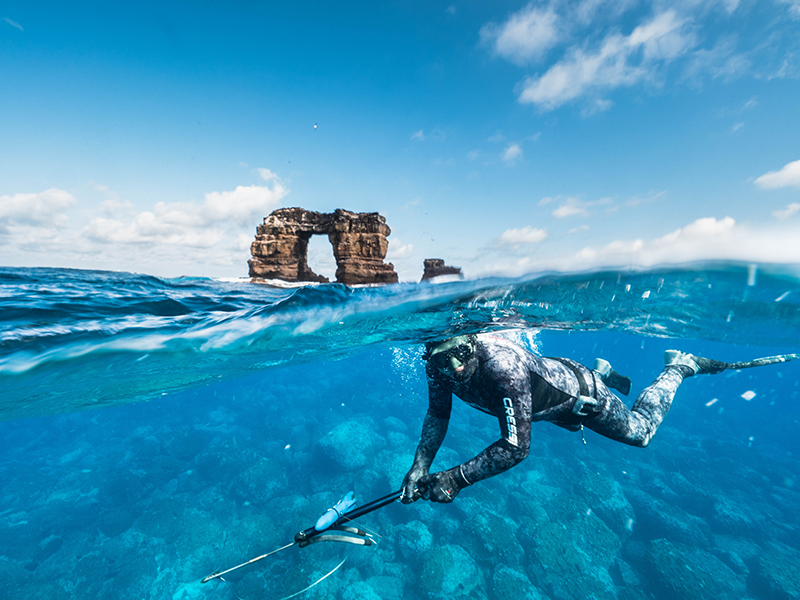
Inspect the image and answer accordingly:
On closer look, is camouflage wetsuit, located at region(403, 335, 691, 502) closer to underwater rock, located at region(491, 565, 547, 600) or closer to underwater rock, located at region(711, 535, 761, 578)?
underwater rock, located at region(491, 565, 547, 600)

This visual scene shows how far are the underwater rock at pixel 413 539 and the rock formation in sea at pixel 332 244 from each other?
20.8 meters

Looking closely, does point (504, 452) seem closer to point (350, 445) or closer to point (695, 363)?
point (695, 363)

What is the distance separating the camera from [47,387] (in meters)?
7.93

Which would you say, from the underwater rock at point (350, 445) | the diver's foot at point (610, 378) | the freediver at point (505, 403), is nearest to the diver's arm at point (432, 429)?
the freediver at point (505, 403)

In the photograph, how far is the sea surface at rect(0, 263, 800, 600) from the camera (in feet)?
22.1

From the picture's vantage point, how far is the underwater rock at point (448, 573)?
7.96m

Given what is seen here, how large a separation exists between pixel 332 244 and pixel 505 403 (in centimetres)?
2853

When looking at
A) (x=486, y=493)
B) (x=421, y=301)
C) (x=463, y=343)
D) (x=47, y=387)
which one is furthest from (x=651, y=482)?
(x=47, y=387)

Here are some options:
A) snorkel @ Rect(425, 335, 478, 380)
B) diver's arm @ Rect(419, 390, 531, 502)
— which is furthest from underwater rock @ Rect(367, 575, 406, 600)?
snorkel @ Rect(425, 335, 478, 380)

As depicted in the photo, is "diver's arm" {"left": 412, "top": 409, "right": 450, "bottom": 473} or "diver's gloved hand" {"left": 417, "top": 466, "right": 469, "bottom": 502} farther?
"diver's arm" {"left": 412, "top": 409, "right": 450, "bottom": 473}

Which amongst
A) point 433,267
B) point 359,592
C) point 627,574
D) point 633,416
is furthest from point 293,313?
point 433,267

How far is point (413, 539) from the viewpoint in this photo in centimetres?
951

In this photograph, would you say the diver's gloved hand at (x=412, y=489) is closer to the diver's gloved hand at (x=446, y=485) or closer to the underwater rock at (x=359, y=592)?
the diver's gloved hand at (x=446, y=485)

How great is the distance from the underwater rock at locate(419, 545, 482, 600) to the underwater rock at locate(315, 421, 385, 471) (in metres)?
4.95
